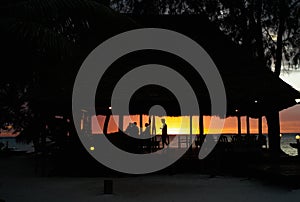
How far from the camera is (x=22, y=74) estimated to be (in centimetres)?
865

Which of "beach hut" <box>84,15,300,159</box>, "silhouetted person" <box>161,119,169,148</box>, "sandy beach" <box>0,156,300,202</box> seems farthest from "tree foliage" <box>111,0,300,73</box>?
"sandy beach" <box>0,156,300,202</box>

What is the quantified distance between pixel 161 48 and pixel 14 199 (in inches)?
325

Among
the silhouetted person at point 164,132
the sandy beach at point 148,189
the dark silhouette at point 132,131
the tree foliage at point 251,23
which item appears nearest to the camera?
the sandy beach at point 148,189

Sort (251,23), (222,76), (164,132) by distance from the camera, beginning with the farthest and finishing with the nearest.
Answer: (164,132) → (251,23) → (222,76)

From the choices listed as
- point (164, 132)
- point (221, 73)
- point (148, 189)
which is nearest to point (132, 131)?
point (164, 132)

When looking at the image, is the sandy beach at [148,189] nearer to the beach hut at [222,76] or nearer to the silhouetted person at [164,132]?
the beach hut at [222,76]

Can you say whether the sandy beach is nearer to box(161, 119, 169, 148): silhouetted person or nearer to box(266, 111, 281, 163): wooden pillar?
box(266, 111, 281, 163): wooden pillar

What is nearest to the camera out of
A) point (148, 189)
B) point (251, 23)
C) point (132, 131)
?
point (148, 189)

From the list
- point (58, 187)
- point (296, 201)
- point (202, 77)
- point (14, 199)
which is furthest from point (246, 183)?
point (14, 199)

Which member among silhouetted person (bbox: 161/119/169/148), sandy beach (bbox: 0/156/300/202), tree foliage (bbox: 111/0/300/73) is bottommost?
sandy beach (bbox: 0/156/300/202)

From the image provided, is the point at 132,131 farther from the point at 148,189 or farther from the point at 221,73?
the point at 148,189

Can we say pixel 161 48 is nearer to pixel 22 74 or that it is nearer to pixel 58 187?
pixel 58 187

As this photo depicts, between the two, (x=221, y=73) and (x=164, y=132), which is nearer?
(x=221, y=73)

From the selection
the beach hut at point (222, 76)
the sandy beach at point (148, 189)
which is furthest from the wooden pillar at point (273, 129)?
the sandy beach at point (148, 189)
